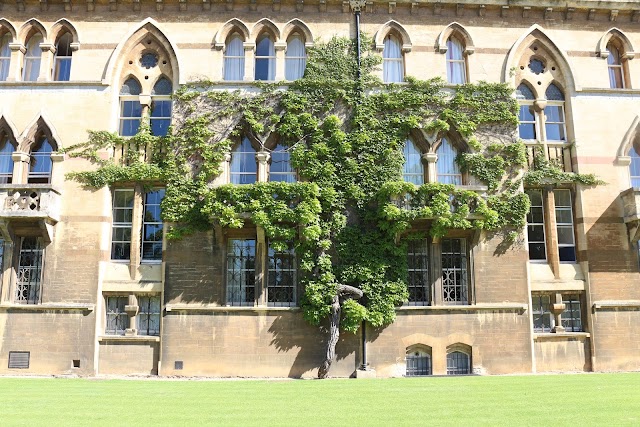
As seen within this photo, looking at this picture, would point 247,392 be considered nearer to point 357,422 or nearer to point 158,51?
point 357,422

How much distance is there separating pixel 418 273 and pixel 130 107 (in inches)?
431

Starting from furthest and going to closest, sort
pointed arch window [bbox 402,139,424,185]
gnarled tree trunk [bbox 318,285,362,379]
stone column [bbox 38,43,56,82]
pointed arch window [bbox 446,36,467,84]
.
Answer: pointed arch window [bbox 446,36,467,84]
stone column [bbox 38,43,56,82]
pointed arch window [bbox 402,139,424,185]
gnarled tree trunk [bbox 318,285,362,379]

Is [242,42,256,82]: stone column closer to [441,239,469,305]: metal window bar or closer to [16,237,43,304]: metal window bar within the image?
[441,239,469,305]: metal window bar

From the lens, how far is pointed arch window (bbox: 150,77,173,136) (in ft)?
57.7

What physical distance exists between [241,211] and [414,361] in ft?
22.7

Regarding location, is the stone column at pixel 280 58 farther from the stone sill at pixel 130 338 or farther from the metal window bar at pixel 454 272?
the stone sill at pixel 130 338

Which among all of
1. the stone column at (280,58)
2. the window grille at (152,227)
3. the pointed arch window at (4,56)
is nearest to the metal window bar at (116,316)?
the window grille at (152,227)

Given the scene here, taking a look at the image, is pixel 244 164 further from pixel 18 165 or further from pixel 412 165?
pixel 18 165

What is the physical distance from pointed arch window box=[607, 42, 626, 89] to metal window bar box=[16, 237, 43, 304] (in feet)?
65.1

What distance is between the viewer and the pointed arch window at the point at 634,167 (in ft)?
58.7

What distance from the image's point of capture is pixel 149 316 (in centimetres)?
1650

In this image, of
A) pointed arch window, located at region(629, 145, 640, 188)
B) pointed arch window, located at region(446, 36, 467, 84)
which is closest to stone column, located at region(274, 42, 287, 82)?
pointed arch window, located at region(446, 36, 467, 84)

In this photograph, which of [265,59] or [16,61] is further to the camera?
[265,59]

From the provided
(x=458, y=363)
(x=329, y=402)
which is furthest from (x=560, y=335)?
(x=329, y=402)
